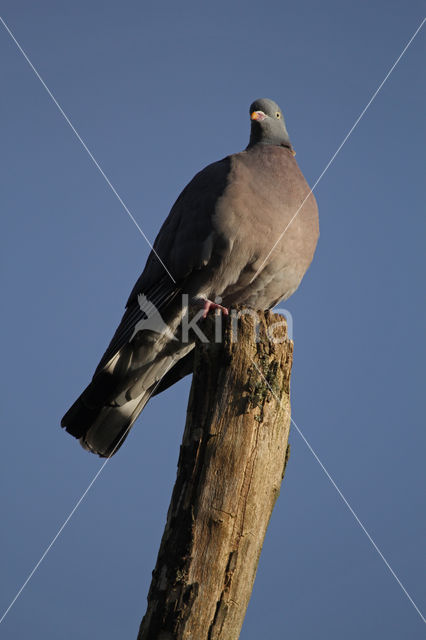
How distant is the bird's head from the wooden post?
2.21 m

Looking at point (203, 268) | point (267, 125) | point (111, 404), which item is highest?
point (267, 125)

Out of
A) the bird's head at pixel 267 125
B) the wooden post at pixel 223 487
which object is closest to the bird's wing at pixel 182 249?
the bird's head at pixel 267 125

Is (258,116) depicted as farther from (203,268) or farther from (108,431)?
(108,431)

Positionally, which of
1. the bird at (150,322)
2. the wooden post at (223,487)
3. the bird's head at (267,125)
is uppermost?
the bird's head at (267,125)

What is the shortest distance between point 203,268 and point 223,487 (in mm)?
1800

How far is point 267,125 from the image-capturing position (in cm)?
496

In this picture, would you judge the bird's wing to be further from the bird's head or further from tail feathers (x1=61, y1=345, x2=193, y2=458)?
the bird's head

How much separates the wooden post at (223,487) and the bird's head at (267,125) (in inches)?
87.0

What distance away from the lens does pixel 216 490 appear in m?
2.77

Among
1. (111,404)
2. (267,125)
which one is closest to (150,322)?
(111,404)

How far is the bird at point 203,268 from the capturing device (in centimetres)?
420

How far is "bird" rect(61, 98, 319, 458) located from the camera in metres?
4.20

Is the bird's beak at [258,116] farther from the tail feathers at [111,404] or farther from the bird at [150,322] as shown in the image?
the tail feathers at [111,404]

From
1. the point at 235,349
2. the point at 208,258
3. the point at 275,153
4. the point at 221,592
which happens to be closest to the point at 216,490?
the point at 221,592
